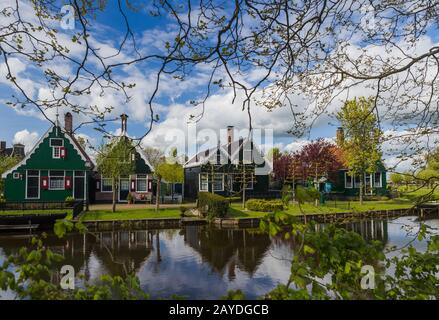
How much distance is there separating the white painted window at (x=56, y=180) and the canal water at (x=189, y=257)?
24.8ft

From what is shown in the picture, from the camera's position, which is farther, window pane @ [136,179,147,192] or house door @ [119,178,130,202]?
window pane @ [136,179,147,192]

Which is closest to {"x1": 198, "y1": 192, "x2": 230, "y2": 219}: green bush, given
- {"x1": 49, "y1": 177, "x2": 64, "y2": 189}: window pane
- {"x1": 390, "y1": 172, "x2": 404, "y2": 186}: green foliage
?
{"x1": 49, "y1": 177, "x2": 64, "y2": 189}: window pane

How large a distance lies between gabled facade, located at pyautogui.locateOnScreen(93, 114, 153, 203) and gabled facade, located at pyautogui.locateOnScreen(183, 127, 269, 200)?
4.72m

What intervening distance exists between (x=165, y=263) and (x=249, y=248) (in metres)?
3.43

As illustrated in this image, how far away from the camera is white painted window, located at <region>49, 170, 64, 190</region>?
69.2 feet

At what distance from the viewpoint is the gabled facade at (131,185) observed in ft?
76.1

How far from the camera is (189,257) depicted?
10.5m

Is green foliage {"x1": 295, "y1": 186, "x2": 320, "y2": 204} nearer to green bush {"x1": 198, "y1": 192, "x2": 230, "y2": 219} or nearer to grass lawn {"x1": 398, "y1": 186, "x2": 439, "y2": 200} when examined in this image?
grass lawn {"x1": 398, "y1": 186, "x2": 439, "y2": 200}

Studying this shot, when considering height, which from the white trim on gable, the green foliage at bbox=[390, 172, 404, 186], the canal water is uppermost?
the white trim on gable

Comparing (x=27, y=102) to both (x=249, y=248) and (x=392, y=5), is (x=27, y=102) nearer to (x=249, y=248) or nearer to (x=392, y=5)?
(x=392, y=5)

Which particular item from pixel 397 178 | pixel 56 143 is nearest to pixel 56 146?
pixel 56 143

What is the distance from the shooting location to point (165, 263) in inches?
387

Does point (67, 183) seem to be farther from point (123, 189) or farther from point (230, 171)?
point (230, 171)
